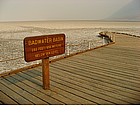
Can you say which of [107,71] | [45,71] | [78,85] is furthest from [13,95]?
[107,71]

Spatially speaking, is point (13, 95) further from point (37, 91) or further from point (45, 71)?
point (45, 71)

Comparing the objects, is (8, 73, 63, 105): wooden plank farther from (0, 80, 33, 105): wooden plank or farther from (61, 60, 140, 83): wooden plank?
(61, 60, 140, 83): wooden plank

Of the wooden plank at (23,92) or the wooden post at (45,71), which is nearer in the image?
the wooden plank at (23,92)

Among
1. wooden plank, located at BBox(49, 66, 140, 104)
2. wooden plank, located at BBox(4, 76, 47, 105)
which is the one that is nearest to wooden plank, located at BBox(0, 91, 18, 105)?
wooden plank, located at BBox(4, 76, 47, 105)

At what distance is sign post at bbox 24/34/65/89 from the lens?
1837 mm

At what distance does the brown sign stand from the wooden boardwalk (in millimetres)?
401

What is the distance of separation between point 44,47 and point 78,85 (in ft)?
2.02

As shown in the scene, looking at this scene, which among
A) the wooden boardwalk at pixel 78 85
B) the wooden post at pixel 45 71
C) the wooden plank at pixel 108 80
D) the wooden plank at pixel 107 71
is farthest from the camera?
Answer: the wooden plank at pixel 107 71

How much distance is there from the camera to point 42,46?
1.93m

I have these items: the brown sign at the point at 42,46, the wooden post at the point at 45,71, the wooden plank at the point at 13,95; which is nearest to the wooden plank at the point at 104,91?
the wooden post at the point at 45,71

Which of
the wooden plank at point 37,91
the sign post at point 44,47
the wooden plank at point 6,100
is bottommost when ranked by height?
the wooden plank at point 6,100

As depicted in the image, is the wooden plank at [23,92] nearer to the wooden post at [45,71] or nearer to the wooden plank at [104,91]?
the wooden post at [45,71]

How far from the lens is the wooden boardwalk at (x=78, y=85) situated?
1939mm
